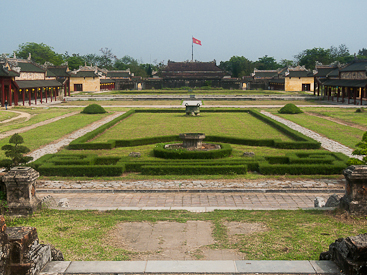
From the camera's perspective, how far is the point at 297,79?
76188 mm

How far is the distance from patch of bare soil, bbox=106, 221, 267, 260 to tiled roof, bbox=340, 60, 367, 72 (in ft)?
144

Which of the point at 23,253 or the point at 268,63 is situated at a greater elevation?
the point at 268,63

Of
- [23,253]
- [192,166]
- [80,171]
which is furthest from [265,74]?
[23,253]

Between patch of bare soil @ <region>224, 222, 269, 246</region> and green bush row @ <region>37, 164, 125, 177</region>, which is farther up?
patch of bare soil @ <region>224, 222, 269, 246</region>

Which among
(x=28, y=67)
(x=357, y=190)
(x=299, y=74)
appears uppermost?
(x=299, y=74)

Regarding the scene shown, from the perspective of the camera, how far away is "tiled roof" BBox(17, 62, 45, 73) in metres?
48.0

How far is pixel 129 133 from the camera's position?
23859 millimetres

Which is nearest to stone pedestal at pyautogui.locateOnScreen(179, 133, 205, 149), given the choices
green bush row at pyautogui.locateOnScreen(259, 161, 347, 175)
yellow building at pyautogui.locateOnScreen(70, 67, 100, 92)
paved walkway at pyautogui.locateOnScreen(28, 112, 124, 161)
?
green bush row at pyautogui.locateOnScreen(259, 161, 347, 175)

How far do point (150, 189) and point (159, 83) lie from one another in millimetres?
79570

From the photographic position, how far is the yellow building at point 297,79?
75875 millimetres

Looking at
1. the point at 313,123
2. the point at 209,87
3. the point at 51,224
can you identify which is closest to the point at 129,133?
the point at 313,123

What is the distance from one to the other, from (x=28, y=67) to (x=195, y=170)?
42143 mm

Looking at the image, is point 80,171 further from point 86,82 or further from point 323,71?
point 86,82

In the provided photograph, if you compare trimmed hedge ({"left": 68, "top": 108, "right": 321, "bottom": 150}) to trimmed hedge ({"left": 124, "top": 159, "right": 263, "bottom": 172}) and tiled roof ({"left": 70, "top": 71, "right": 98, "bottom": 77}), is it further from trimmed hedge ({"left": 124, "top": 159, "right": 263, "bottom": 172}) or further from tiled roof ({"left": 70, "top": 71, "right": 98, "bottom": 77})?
tiled roof ({"left": 70, "top": 71, "right": 98, "bottom": 77})
